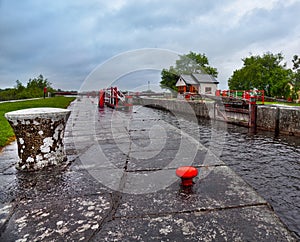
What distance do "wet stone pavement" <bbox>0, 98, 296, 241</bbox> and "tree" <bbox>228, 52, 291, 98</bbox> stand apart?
3468 cm

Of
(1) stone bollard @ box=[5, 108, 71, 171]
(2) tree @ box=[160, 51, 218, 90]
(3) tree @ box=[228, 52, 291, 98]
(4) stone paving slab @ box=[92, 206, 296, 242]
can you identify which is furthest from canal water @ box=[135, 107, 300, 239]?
(2) tree @ box=[160, 51, 218, 90]

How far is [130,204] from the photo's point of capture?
196cm

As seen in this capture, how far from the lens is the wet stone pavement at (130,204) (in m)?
1.54

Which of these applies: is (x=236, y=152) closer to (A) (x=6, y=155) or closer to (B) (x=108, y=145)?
(B) (x=108, y=145)

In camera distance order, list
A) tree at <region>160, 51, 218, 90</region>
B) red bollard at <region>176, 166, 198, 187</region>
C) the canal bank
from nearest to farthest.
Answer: red bollard at <region>176, 166, 198, 187</region>
the canal bank
tree at <region>160, 51, 218, 90</region>

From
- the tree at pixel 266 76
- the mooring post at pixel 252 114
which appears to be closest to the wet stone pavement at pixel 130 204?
the mooring post at pixel 252 114

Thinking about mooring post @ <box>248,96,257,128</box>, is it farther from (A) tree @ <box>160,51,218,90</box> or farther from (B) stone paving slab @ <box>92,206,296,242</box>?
(A) tree @ <box>160,51,218,90</box>

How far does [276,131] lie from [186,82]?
3643cm

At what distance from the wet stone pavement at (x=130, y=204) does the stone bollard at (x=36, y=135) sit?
0.17 metres

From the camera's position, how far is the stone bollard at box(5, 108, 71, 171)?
108 inches

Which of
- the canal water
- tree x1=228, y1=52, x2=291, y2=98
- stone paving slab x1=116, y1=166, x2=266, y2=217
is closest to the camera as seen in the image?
stone paving slab x1=116, y1=166, x2=266, y2=217

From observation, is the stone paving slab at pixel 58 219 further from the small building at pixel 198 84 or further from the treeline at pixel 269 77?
the small building at pixel 198 84

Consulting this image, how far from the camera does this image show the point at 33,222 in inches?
66.5

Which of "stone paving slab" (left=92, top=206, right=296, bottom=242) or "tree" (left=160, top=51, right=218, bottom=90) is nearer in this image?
"stone paving slab" (left=92, top=206, right=296, bottom=242)
